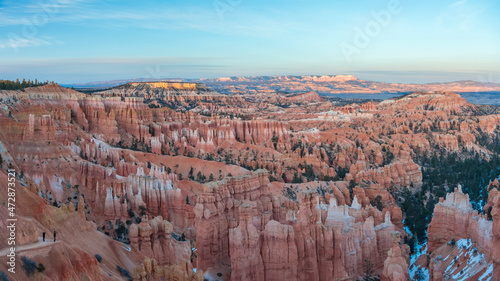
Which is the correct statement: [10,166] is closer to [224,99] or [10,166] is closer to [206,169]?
[206,169]

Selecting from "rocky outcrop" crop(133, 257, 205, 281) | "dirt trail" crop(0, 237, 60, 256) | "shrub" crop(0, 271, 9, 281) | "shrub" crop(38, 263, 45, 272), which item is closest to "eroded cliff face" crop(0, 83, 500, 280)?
"rocky outcrop" crop(133, 257, 205, 281)

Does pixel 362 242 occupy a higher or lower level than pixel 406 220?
higher

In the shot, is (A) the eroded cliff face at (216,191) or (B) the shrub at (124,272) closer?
(B) the shrub at (124,272)

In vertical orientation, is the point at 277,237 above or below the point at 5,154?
below

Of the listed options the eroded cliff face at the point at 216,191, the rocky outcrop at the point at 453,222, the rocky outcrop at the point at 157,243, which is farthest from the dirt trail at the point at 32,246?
the rocky outcrop at the point at 453,222

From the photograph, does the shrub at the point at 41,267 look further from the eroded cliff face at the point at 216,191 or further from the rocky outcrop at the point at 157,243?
the rocky outcrop at the point at 157,243

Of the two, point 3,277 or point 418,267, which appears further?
point 418,267

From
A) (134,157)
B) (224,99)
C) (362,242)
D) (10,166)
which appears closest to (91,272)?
(362,242)

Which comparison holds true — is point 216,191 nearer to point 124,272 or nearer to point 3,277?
point 124,272

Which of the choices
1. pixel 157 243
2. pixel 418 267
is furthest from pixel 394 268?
pixel 157 243
